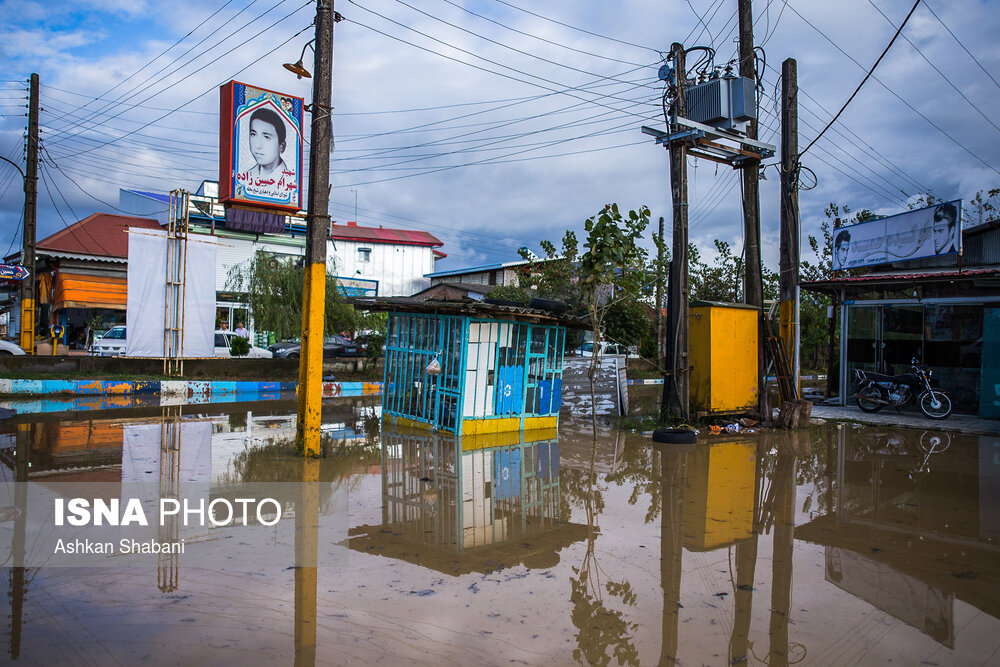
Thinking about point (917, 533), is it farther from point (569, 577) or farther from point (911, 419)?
point (911, 419)

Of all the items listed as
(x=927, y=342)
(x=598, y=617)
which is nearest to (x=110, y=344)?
(x=598, y=617)

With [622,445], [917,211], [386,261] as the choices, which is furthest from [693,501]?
[386,261]

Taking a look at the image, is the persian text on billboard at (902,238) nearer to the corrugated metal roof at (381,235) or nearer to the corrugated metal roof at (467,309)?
the corrugated metal roof at (467,309)

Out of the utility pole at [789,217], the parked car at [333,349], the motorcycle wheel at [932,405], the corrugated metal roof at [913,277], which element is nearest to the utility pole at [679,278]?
the utility pole at [789,217]

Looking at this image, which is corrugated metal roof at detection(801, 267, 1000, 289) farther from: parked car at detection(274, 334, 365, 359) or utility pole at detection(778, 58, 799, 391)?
parked car at detection(274, 334, 365, 359)

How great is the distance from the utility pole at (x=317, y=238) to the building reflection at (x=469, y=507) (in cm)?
132

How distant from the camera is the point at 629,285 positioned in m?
12.1

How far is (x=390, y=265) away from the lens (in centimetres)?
4459

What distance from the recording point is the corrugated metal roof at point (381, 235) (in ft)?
142

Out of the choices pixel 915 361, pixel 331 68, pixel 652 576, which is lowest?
pixel 652 576

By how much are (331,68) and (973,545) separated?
377 inches

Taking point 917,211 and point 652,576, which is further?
point 917,211

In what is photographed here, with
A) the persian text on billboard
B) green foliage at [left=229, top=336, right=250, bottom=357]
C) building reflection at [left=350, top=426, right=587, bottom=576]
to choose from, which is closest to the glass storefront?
the persian text on billboard

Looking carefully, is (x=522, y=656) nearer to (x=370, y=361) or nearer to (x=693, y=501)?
(x=693, y=501)
